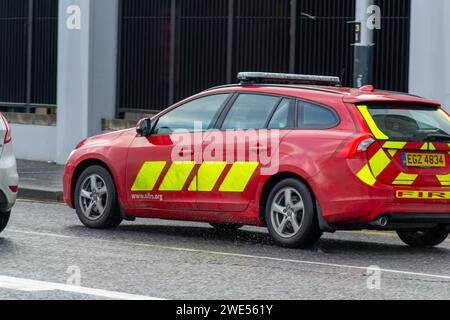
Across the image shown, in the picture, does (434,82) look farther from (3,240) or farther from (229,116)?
(3,240)

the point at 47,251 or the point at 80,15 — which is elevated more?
the point at 80,15

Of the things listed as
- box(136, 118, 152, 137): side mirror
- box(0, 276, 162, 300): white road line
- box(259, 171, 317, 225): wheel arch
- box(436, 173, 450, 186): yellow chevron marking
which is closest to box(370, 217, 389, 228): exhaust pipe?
box(436, 173, 450, 186): yellow chevron marking

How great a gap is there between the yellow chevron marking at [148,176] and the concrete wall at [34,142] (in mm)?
10992

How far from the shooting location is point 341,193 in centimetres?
1071

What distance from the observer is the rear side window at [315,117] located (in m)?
11.1

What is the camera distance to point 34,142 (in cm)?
2367

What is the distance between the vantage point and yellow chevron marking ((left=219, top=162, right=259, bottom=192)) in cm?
1138

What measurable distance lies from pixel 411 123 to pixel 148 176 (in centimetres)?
273

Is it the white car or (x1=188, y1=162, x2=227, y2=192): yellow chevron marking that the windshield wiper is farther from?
the white car

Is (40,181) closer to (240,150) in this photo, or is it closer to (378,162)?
(240,150)

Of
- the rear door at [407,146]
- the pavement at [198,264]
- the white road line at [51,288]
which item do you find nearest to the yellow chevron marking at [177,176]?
the pavement at [198,264]

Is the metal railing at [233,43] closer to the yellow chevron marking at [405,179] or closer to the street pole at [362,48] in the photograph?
the street pole at [362,48]
